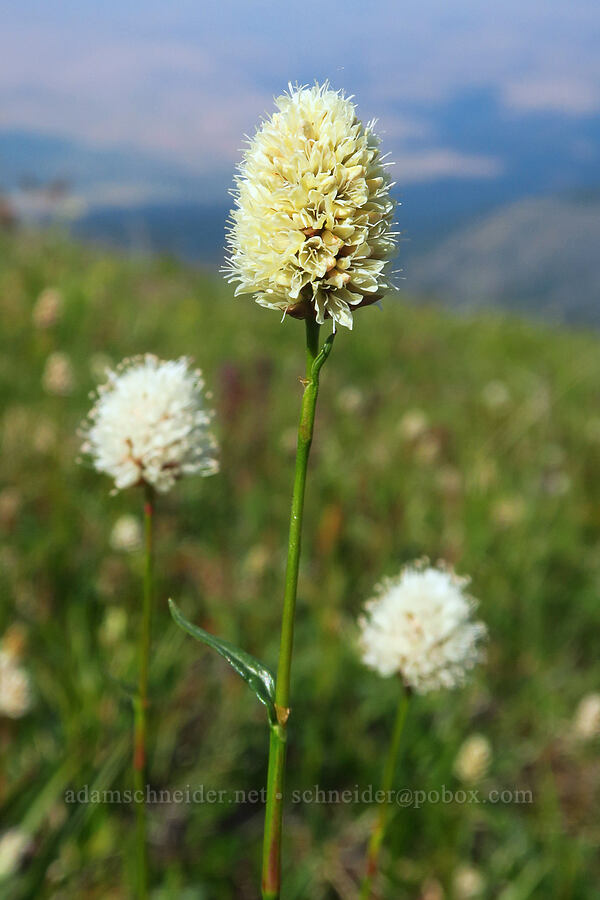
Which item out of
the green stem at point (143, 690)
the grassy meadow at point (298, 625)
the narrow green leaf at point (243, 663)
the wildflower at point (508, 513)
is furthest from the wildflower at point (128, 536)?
the wildflower at point (508, 513)

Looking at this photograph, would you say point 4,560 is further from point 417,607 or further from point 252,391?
point 252,391

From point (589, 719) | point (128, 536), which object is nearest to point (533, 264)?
point (589, 719)

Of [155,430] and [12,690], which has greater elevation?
[155,430]

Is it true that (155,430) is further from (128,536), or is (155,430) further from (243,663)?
(128,536)

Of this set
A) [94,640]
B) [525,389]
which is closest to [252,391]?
[94,640]

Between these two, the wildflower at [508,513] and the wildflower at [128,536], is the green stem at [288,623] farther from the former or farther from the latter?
the wildflower at [508,513]

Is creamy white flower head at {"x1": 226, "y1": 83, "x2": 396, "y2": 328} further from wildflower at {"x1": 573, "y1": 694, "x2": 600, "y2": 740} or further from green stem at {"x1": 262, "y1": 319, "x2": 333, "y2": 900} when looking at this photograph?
wildflower at {"x1": 573, "y1": 694, "x2": 600, "y2": 740}

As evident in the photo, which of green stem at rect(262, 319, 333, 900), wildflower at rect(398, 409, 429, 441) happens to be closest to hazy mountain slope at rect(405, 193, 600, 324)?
green stem at rect(262, 319, 333, 900)
